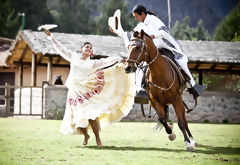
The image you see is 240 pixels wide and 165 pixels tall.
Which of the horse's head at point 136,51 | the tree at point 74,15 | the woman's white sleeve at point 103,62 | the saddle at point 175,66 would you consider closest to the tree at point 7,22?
the tree at point 74,15

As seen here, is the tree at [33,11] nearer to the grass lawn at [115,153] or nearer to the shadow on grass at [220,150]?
the grass lawn at [115,153]

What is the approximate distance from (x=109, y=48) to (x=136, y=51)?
1453 cm

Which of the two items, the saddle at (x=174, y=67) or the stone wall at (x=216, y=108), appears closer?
the saddle at (x=174, y=67)

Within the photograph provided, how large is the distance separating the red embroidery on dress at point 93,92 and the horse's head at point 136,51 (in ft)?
3.47

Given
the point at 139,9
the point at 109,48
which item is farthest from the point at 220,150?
the point at 109,48

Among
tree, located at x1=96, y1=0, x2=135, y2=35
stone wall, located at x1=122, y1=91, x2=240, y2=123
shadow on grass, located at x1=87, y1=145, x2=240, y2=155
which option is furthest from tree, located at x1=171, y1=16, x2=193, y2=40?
shadow on grass, located at x1=87, y1=145, x2=240, y2=155

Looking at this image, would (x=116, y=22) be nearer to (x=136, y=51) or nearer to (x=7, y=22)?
(x=136, y=51)

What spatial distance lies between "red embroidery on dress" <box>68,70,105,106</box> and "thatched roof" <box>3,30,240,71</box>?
37.4 feet

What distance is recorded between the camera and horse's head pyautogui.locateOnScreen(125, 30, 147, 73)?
27.9 ft

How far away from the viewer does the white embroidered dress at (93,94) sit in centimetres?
906

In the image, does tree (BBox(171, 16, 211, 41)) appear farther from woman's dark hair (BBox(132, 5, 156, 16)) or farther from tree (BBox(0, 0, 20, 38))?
woman's dark hair (BBox(132, 5, 156, 16))

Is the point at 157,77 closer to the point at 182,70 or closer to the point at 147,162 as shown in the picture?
the point at 182,70

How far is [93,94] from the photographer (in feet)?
30.2

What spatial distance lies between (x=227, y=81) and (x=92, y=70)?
32.8 meters
